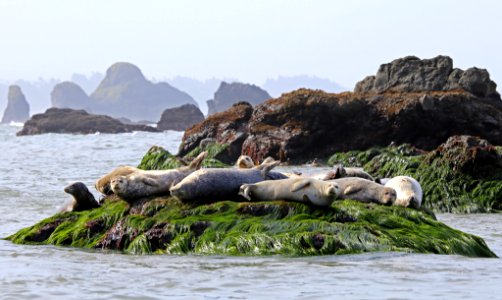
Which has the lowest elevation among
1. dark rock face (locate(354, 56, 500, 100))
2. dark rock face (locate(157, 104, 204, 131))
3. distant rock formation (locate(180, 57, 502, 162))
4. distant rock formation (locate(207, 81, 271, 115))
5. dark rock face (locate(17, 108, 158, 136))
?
distant rock formation (locate(180, 57, 502, 162))

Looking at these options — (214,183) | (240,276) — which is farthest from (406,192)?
(240,276)

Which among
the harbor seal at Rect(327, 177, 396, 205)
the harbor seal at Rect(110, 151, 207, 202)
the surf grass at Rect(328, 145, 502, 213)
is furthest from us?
the surf grass at Rect(328, 145, 502, 213)

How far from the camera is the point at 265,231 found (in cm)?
871

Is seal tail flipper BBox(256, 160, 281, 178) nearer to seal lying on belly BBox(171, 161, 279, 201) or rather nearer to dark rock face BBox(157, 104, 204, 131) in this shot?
seal lying on belly BBox(171, 161, 279, 201)

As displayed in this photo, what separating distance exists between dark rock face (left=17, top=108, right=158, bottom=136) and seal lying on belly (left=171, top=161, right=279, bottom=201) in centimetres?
7361

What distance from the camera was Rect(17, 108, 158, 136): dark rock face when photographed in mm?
83369

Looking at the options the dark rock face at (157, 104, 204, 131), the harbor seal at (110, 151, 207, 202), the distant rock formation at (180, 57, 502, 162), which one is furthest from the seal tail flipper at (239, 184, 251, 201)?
the dark rock face at (157, 104, 204, 131)

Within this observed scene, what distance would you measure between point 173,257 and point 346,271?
2013 mm

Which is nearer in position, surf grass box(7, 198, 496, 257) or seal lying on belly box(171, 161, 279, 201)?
surf grass box(7, 198, 496, 257)

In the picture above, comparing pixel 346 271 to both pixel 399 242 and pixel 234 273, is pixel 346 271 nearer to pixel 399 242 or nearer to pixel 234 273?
pixel 234 273

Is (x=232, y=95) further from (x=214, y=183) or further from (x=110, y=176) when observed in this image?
(x=214, y=183)

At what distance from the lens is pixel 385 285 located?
6488mm

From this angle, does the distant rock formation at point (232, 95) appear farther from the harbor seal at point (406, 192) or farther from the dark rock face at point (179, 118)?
the harbor seal at point (406, 192)

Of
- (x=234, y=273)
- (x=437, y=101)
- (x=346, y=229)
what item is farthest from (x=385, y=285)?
(x=437, y=101)
